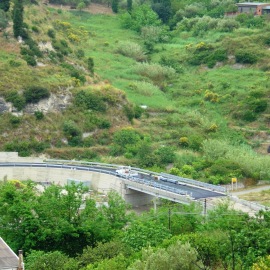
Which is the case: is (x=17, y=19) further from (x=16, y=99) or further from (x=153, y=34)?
(x=153, y=34)

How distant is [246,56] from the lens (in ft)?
374

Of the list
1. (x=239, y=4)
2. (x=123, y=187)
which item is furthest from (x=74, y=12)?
(x=123, y=187)

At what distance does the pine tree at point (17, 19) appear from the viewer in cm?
9594

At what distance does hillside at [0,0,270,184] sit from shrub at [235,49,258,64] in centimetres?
13

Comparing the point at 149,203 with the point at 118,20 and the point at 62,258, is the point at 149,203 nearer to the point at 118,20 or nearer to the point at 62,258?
the point at 62,258

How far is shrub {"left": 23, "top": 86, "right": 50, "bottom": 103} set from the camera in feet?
297

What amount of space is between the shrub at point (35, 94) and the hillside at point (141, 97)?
9 centimetres

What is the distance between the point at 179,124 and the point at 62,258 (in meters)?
47.2

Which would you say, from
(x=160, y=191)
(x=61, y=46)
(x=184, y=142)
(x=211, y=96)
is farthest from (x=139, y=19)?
(x=160, y=191)

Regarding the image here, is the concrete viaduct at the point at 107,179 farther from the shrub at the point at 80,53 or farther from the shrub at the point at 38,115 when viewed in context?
the shrub at the point at 80,53

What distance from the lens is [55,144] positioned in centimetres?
8881

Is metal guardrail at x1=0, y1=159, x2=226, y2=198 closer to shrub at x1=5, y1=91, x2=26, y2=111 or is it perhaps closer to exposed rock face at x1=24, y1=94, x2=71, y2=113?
shrub at x1=5, y1=91, x2=26, y2=111

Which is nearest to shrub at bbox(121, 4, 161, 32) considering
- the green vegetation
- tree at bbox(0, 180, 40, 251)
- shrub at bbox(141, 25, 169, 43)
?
shrub at bbox(141, 25, 169, 43)

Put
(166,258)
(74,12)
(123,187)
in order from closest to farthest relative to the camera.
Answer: (166,258) → (123,187) → (74,12)
